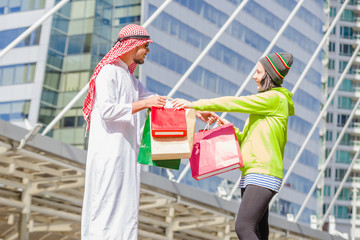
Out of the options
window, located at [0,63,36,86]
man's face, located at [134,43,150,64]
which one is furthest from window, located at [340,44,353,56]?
man's face, located at [134,43,150,64]

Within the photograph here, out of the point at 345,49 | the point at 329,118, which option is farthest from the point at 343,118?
the point at 345,49

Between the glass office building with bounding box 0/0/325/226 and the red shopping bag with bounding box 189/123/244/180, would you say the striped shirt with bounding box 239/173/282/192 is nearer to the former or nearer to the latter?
the red shopping bag with bounding box 189/123/244/180

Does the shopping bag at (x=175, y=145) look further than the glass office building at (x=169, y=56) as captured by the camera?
No

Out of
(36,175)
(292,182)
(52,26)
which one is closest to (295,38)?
(292,182)

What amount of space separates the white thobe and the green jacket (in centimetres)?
46

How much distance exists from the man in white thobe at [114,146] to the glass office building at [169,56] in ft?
51.5

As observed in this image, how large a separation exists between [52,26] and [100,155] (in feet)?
76.3

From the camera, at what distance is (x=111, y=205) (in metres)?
4.37

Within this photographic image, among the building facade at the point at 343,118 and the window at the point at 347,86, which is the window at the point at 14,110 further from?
the window at the point at 347,86

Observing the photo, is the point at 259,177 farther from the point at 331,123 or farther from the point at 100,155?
the point at 331,123

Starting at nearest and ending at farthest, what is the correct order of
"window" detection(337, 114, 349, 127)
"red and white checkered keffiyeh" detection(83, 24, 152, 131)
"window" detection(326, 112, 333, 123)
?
"red and white checkered keffiyeh" detection(83, 24, 152, 131)
"window" detection(326, 112, 333, 123)
"window" detection(337, 114, 349, 127)

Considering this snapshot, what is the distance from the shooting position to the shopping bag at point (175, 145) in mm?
4434

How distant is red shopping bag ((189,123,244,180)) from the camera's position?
458 cm

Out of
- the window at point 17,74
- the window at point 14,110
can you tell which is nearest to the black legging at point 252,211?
the window at point 14,110
